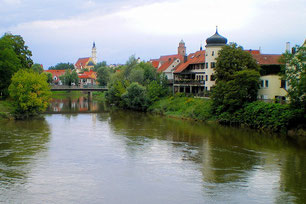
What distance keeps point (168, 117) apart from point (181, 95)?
7799mm

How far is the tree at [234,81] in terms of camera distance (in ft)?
124

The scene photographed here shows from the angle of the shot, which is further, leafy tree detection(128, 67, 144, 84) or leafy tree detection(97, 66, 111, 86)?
leafy tree detection(97, 66, 111, 86)

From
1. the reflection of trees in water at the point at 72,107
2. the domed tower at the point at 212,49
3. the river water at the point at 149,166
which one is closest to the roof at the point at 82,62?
the reflection of trees in water at the point at 72,107

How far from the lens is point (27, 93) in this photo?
1698 inches

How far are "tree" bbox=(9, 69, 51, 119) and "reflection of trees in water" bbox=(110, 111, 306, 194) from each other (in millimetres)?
10089

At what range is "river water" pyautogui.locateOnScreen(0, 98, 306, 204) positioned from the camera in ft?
54.9

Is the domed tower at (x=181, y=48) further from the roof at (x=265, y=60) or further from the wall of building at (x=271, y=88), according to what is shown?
the wall of building at (x=271, y=88)

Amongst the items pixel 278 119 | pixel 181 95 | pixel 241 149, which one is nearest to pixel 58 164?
pixel 241 149

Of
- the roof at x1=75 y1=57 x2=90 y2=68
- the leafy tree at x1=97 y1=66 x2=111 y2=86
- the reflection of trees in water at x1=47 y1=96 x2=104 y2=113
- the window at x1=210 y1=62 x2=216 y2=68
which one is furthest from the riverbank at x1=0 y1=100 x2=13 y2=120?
the roof at x1=75 y1=57 x2=90 y2=68

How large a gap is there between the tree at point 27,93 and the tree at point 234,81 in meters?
21.3

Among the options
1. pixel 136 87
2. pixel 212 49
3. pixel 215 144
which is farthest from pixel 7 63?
pixel 215 144

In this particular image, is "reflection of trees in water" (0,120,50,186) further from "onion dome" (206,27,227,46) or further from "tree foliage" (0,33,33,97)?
"onion dome" (206,27,227,46)

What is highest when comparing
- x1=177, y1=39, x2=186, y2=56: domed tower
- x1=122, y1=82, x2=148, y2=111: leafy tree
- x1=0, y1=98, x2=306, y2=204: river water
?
x1=177, y1=39, x2=186, y2=56: domed tower

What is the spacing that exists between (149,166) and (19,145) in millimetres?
11209
